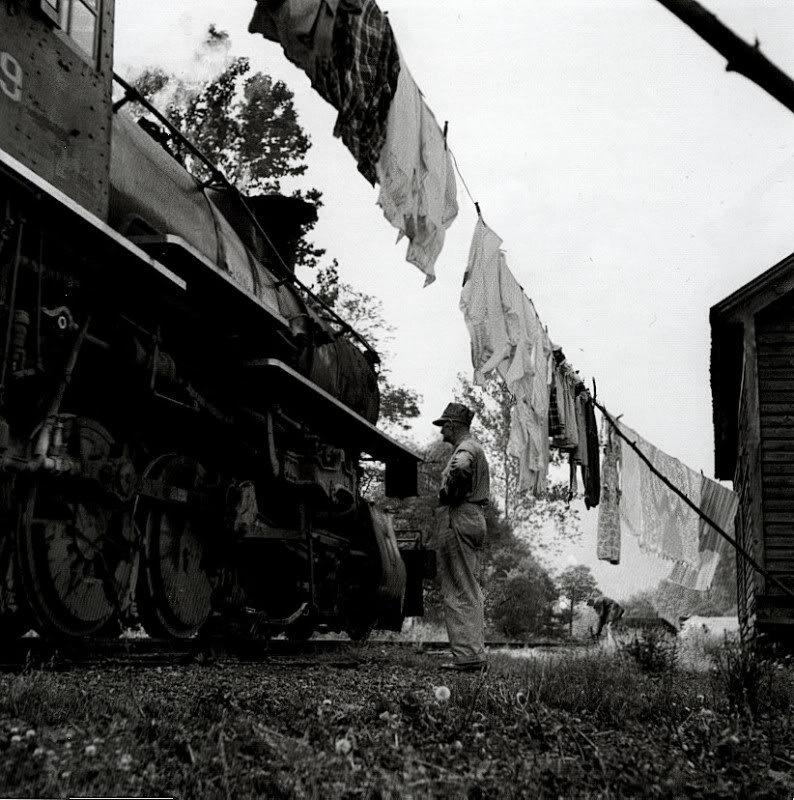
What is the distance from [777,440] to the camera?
11.8 m

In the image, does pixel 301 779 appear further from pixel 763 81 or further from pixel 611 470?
pixel 611 470

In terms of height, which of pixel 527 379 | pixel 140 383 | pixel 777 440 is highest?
pixel 527 379

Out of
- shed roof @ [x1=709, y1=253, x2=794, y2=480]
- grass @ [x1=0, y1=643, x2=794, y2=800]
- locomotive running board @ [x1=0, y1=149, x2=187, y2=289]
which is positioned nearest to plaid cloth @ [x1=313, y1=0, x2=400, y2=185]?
locomotive running board @ [x1=0, y1=149, x2=187, y2=289]

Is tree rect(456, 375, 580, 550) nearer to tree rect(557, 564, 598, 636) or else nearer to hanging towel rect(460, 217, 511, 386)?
tree rect(557, 564, 598, 636)

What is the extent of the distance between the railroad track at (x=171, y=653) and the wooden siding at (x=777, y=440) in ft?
16.1

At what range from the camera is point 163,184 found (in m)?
6.32

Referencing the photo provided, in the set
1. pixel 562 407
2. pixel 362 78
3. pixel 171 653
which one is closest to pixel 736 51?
pixel 362 78

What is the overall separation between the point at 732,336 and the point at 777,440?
1877 millimetres

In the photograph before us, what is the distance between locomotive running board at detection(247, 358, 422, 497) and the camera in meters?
7.43

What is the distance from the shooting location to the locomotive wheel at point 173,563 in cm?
643

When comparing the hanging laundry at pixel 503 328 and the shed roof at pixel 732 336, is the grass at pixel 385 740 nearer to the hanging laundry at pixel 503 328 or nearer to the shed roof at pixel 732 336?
the hanging laundry at pixel 503 328

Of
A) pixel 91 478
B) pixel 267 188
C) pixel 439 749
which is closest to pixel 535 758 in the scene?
pixel 439 749

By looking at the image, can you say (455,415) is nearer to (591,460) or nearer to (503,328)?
(503,328)

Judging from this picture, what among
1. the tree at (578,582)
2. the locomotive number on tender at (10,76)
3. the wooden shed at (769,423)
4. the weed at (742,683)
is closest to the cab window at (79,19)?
the locomotive number on tender at (10,76)
